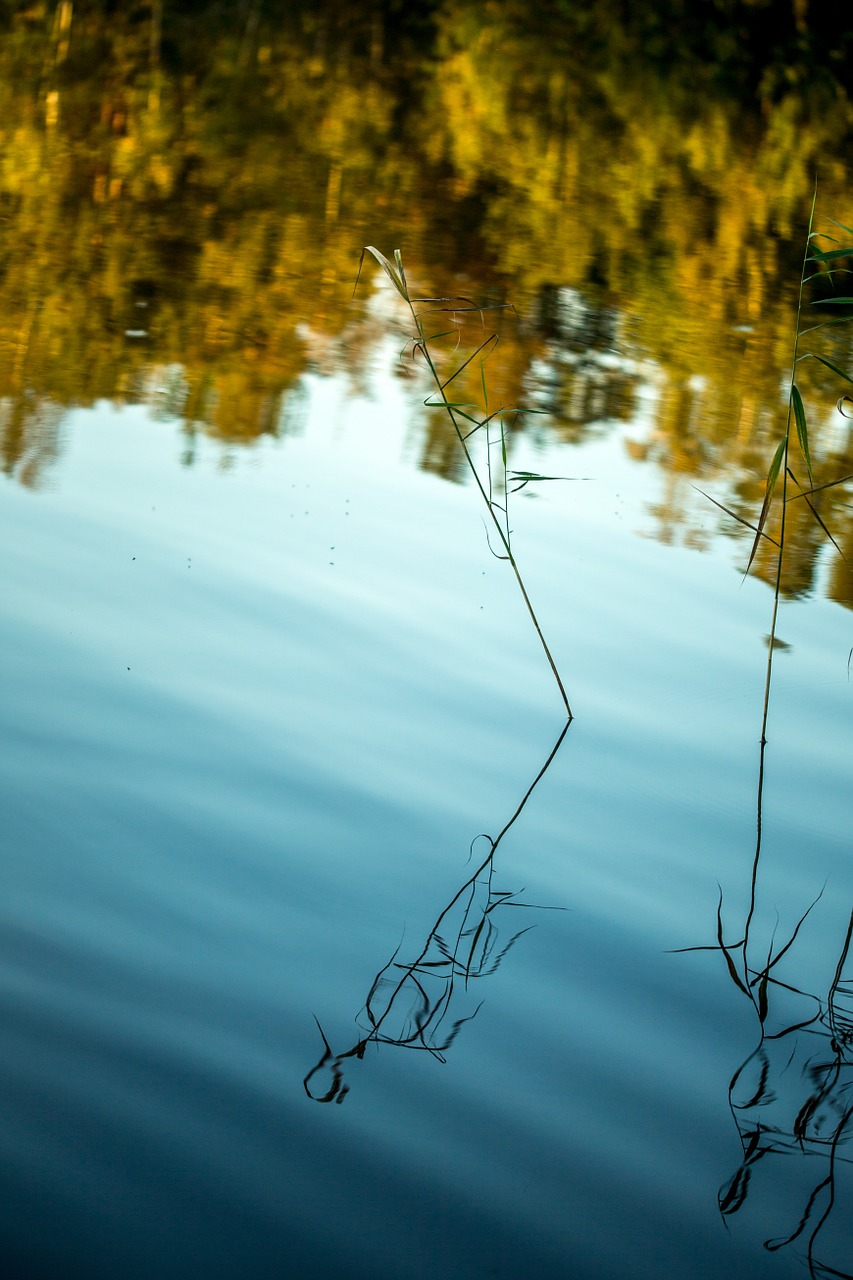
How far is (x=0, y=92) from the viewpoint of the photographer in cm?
988

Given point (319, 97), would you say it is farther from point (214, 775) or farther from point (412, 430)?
point (214, 775)

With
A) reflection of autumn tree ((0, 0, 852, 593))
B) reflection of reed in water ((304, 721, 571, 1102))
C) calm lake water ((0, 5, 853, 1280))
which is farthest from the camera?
reflection of autumn tree ((0, 0, 852, 593))

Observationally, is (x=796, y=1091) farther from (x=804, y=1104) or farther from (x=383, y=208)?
(x=383, y=208)

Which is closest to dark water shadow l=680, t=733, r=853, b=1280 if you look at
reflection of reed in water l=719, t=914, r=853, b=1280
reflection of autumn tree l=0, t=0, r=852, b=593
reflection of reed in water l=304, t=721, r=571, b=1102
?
reflection of reed in water l=719, t=914, r=853, b=1280

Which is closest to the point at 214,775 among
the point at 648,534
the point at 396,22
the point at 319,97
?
the point at 648,534

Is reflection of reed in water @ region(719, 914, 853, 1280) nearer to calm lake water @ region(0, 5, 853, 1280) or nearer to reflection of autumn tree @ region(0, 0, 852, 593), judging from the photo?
calm lake water @ region(0, 5, 853, 1280)

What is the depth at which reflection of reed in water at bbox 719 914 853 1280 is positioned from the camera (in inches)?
71.4

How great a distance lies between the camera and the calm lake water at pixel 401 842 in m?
1.74

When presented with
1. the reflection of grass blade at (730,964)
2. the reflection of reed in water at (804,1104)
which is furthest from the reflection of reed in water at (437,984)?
the reflection of reed in water at (804,1104)

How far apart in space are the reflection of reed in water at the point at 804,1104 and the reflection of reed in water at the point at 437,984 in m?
0.44

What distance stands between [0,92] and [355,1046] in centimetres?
964

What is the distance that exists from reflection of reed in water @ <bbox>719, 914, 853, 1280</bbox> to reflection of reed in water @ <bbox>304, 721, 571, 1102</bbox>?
1.45 feet

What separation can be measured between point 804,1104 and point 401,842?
0.86 metres

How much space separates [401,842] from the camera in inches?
99.4
